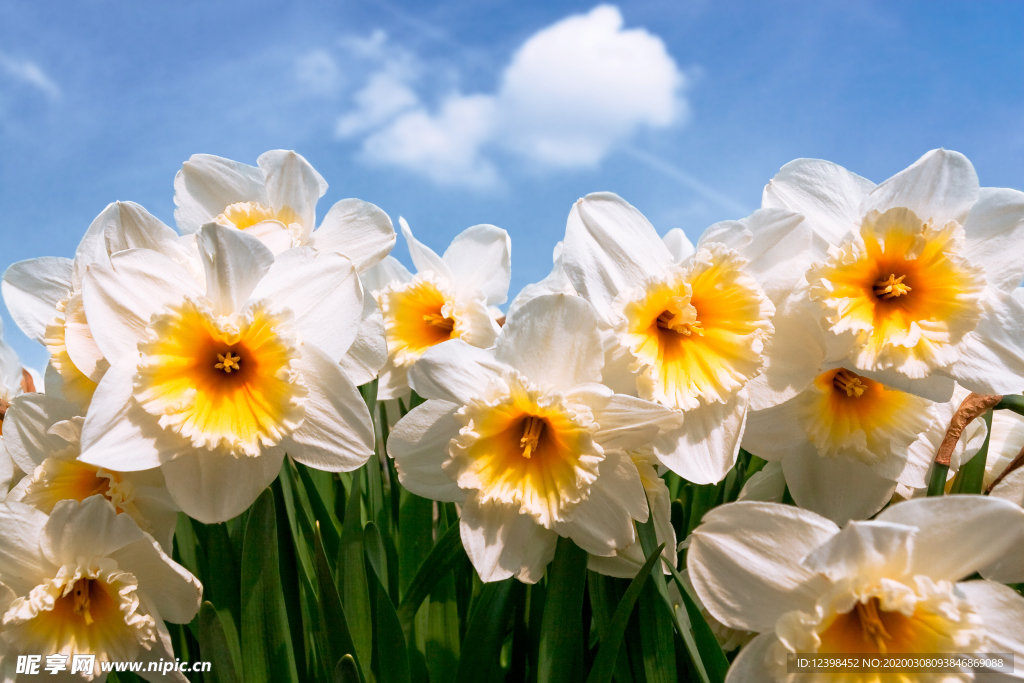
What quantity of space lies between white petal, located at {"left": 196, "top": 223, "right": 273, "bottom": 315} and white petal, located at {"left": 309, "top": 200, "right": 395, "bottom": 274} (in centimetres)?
51

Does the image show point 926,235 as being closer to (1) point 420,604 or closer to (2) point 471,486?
(2) point 471,486

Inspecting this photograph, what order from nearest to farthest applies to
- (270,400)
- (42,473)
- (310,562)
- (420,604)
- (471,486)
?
(471,486) < (270,400) < (42,473) < (420,604) < (310,562)

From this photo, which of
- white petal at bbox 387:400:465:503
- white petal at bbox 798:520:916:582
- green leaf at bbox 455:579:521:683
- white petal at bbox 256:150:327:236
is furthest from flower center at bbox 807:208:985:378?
white petal at bbox 256:150:327:236

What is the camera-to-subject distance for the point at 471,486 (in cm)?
145

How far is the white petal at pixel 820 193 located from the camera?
1669mm

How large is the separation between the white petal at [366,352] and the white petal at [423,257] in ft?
2.95

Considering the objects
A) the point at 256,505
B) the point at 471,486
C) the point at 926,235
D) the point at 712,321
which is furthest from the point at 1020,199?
the point at 256,505

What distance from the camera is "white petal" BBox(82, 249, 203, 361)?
61.4 inches

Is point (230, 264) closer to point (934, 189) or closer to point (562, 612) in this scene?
point (562, 612)

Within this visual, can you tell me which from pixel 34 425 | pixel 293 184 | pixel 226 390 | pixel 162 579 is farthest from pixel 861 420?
pixel 34 425

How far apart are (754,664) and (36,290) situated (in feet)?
7.90

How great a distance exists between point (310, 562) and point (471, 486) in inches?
35.3

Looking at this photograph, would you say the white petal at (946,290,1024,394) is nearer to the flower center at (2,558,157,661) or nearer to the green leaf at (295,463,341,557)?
the green leaf at (295,463,341,557)

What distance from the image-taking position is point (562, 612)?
1479 mm
